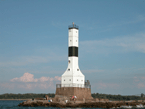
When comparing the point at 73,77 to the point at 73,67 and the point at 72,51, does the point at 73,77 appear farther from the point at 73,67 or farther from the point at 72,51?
the point at 72,51

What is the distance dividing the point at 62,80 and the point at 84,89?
4.81m

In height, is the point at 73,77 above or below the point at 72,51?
Answer: below

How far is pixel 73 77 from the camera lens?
57188 millimetres

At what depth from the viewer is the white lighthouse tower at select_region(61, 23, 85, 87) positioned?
57.6 metres

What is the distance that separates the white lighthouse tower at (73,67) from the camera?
5756 centimetres

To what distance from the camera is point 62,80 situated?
2315 inches

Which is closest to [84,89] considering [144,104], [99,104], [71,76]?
[71,76]

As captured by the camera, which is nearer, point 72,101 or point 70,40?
point 72,101

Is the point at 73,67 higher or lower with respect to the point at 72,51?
lower

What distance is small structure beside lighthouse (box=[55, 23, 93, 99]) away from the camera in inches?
2248

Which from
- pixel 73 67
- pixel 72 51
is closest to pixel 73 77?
pixel 73 67

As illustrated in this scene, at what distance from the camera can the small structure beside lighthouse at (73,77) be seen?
57094 millimetres

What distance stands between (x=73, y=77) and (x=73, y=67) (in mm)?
2130

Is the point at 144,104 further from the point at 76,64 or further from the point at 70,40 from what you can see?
the point at 70,40
